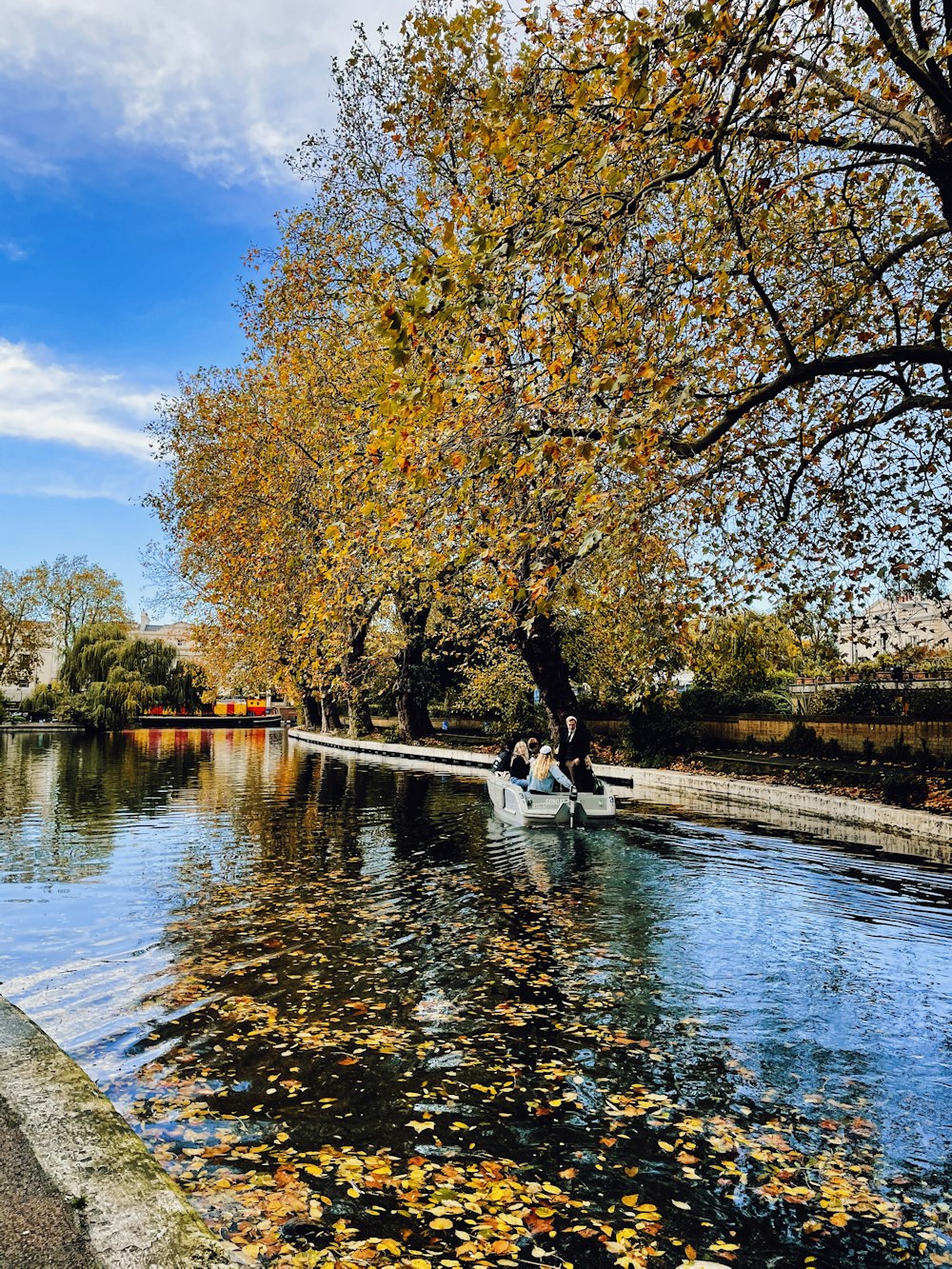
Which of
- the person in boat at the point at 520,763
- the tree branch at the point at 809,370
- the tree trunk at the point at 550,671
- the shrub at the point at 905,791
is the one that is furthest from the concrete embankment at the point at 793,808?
the tree branch at the point at 809,370

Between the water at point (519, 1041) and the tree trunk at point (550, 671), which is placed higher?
the tree trunk at point (550, 671)

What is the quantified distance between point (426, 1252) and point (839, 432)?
1099 cm

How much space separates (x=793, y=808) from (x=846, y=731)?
6.10 metres

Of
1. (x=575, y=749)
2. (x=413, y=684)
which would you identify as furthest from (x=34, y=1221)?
(x=413, y=684)

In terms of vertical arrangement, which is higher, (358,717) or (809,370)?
(809,370)

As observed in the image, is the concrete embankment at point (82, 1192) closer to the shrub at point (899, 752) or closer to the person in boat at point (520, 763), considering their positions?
A: the person in boat at point (520, 763)

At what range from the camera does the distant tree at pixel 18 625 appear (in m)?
80.7

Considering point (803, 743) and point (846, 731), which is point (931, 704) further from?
point (803, 743)

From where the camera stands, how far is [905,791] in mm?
17500

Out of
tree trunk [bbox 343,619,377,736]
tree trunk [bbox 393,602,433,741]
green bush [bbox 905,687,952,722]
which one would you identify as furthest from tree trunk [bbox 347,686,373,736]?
green bush [bbox 905,687,952,722]

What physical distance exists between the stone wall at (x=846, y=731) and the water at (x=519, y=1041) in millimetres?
8838

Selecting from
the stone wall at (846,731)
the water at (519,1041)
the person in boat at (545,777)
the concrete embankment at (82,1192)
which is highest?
the stone wall at (846,731)

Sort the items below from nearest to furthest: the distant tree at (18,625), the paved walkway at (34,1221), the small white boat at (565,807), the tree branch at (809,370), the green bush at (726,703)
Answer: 1. the paved walkway at (34,1221)
2. the tree branch at (809,370)
3. the small white boat at (565,807)
4. the green bush at (726,703)
5. the distant tree at (18,625)

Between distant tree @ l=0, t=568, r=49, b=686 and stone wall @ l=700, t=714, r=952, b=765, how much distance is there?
6848cm
